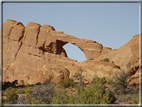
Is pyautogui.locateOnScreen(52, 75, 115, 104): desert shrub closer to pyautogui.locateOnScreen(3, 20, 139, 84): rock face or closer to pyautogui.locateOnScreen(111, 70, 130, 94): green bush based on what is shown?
pyautogui.locateOnScreen(111, 70, 130, 94): green bush

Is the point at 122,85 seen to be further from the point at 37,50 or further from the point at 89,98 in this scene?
the point at 37,50

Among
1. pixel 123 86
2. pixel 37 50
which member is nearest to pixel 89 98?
pixel 123 86

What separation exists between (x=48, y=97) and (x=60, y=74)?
14463mm

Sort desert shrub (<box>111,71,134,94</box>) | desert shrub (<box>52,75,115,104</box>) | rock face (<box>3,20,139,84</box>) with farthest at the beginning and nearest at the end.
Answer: rock face (<box>3,20,139,84</box>) → desert shrub (<box>111,71,134,94</box>) → desert shrub (<box>52,75,115,104</box>)

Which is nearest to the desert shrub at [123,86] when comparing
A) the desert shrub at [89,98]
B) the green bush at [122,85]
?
the green bush at [122,85]

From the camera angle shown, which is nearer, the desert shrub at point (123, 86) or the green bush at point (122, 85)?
the desert shrub at point (123, 86)

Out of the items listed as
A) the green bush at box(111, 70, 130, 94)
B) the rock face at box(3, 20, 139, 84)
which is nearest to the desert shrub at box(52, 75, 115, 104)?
the green bush at box(111, 70, 130, 94)

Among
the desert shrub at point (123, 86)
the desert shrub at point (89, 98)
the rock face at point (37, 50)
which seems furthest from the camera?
the rock face at point (37, 50)

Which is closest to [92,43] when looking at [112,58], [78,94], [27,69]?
[112,58]

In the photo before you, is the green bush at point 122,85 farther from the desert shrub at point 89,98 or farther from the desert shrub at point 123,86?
the desert shrub at point 89,98

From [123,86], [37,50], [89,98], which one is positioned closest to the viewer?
[89,98]

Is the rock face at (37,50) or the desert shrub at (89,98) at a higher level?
the rock face at (37,50)

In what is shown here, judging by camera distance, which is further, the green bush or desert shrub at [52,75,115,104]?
the green bush

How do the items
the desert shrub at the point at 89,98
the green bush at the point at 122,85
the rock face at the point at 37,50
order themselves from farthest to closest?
1. the rock face at the point at 37,50
2. the green bush at the point at 122,85
3. the desert shrub at the point at 89,98
